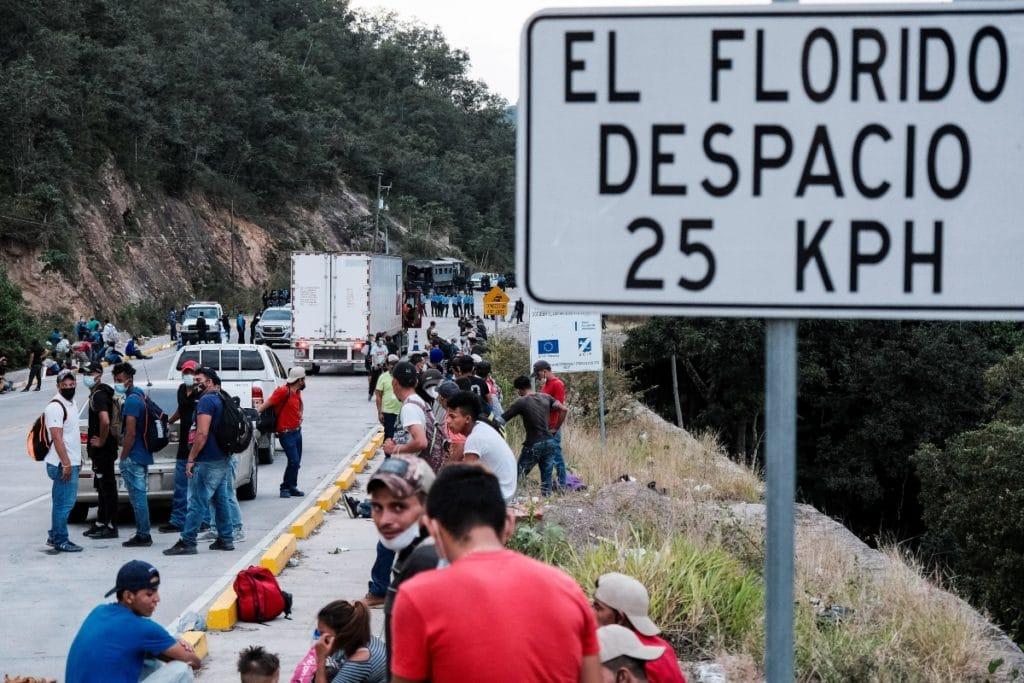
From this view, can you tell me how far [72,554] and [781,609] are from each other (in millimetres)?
12089

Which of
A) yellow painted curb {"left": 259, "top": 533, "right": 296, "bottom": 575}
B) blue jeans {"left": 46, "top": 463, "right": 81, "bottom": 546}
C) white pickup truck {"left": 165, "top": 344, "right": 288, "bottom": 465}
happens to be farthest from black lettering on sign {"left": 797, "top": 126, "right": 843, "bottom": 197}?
white pickup truck {"left": 165, "top": 344, "right": 288, "bottom": 465}

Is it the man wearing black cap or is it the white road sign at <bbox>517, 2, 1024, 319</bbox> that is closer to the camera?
the white road sign at <bbox>517, 2, 1024, 319</bbox>

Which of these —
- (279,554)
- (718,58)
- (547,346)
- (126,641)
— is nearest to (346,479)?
(547,346)

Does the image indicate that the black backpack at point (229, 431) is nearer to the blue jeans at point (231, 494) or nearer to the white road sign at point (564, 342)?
the blue jeans at point (231, 494)

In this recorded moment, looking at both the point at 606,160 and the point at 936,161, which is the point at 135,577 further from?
the point at 936,161

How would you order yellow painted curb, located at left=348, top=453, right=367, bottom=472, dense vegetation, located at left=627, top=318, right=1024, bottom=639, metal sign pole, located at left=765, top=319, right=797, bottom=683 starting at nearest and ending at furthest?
1. metal sign pole, located at left=765, top=319, right=797, bottom=683
2. yellow painted curb, located at left=348, top=453, right=367, bottom=472
3. dense vegetation, located at left=627, top=318, right=1024, bottom=639

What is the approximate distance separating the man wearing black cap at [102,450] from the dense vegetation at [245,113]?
3671 cm

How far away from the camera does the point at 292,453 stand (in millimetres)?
17328

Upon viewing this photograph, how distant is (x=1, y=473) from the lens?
64.2ft

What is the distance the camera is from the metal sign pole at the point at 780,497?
2.37m

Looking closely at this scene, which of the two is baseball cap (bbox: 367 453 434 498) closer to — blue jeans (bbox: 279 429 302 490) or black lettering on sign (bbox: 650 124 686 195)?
black lettering on sign (bbox: 650 124 686 195)

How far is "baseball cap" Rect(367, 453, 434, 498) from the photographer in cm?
476

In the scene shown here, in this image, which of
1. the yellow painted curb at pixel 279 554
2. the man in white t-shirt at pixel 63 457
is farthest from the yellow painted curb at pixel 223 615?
the man in white t-shirt at pixel 63 457

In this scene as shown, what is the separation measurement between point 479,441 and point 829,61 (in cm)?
662
